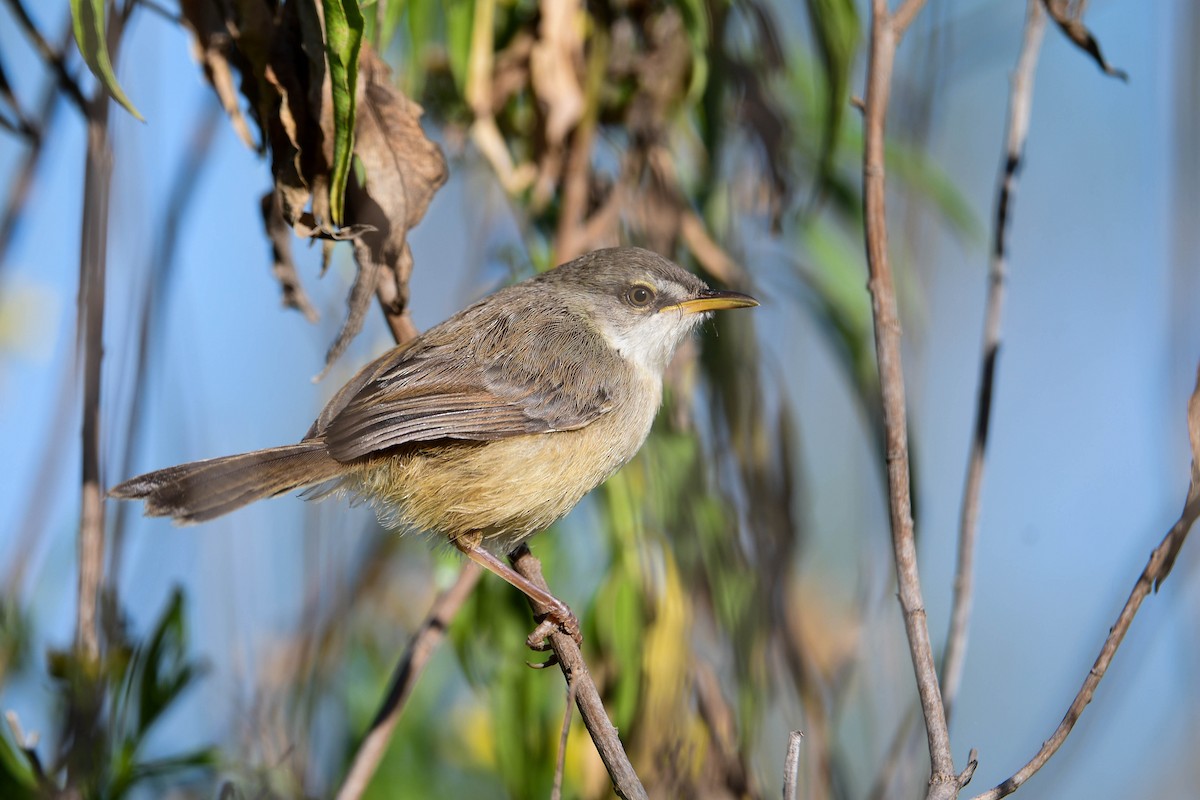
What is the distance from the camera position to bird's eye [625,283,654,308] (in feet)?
12.8

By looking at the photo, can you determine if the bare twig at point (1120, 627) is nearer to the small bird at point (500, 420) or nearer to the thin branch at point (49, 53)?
the small bird at point (500, 420)

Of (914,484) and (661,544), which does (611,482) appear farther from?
(914,484)

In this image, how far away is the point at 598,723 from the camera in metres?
2.46

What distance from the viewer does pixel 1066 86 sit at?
594 centimetres

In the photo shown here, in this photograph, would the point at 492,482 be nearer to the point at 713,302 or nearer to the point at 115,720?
the point at 713,302

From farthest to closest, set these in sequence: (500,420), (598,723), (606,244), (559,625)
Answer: (606,244) < (500,420) < (559,625) < (598,723)

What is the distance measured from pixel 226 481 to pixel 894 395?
5.48ft

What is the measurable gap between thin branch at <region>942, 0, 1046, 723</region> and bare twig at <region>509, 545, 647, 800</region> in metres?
0.79

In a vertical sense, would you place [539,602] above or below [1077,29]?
below

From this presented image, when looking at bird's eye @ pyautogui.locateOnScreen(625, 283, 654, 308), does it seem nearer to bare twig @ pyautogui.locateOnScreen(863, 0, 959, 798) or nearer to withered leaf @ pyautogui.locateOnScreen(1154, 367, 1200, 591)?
Answer: bare twig @ pyautogui.locateOnScreen(863, 0, 959, 798)

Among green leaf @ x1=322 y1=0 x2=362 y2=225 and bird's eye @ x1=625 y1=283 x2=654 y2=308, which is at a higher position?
green leaf @ x1=322 y1=0 x2=362 y2=225

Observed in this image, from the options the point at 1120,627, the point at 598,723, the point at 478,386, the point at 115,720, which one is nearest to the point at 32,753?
the point at 115,720

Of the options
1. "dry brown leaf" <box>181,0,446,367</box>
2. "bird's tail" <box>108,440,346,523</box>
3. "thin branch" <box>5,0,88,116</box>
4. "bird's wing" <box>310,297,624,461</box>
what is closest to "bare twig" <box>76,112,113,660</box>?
"bird's tail" <box>108,440,346,523</box>

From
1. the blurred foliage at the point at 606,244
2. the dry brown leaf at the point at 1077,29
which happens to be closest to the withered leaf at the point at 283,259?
the blurred foliage at the point at 606,244
